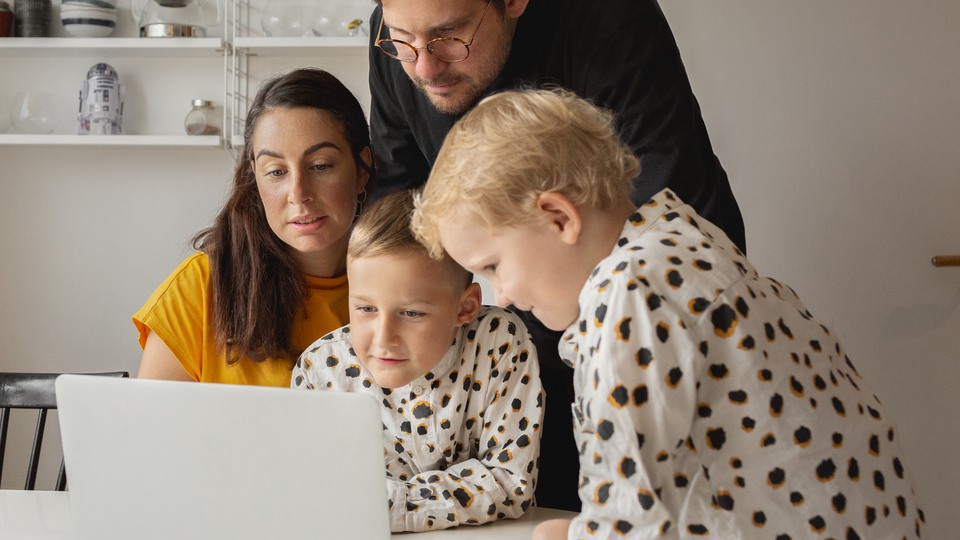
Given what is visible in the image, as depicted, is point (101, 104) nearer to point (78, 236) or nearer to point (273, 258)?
point (78, 236)

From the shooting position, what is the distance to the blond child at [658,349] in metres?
0.78

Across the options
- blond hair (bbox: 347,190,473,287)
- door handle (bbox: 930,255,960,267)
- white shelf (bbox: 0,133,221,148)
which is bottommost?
door handle (bbox: 930,255,960,267)

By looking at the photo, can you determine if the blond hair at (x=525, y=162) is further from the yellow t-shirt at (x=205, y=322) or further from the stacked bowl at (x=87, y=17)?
the stacked bowl at (x=87, y=17)

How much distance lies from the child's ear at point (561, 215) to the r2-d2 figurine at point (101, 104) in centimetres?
187

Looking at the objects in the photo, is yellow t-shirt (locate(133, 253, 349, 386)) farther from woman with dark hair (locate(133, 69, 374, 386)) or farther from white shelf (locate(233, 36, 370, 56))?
white shelf (locate(233, 36, 370, 56))

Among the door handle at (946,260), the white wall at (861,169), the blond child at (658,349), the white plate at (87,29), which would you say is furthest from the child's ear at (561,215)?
the white plate at (87,29)

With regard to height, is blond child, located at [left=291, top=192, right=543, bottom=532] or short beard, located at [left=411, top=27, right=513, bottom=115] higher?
short beard, located at [left=411, top=27, right=513, bottom=115]

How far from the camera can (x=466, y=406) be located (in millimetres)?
1197

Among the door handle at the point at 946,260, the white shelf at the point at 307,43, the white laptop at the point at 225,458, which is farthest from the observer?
the white shelf at the point at 307,43

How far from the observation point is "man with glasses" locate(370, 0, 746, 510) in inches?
51.5

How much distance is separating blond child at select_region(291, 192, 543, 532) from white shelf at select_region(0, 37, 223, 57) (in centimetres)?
139

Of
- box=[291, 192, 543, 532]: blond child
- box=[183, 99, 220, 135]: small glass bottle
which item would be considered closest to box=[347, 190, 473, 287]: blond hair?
box=[291, 192, 543, 532]: blond child

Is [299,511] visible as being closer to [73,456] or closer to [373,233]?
[73,456]

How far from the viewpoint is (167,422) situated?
2.60 ft
